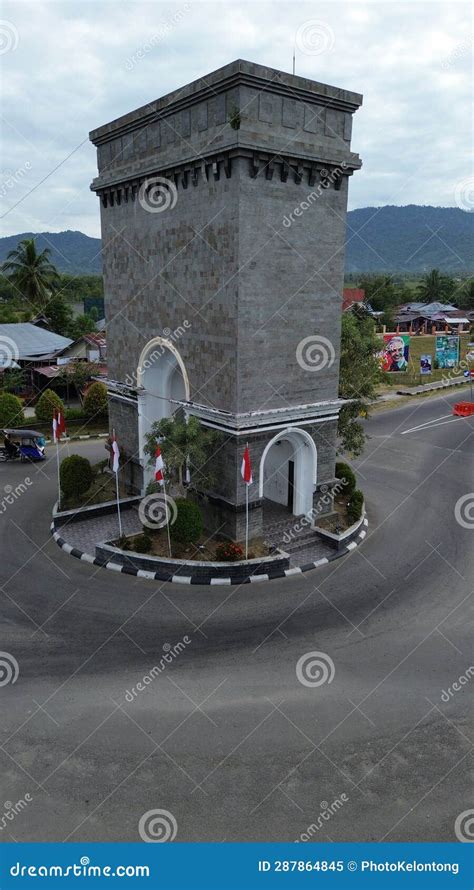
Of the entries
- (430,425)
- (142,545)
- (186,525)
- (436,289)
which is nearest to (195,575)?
(186,525)

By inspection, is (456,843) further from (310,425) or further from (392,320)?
(392,320)

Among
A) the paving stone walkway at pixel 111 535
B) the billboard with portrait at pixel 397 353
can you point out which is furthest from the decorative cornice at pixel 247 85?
the billboard with portrait at pixel 397 353

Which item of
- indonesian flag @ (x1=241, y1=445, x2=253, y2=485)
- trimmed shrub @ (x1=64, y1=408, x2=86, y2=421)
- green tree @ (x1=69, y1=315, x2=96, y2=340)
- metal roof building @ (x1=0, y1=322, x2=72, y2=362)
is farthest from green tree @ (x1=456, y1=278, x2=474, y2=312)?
indonesian flag @ (x1=241, y1=445, x2=253, y2=485)

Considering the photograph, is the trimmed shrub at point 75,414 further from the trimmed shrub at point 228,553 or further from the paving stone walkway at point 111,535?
the trimmed shrub at point 228,553

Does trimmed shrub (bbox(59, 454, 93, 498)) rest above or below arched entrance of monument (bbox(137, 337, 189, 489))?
below

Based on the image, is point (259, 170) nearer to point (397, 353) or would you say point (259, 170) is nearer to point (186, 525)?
point (186, 525)

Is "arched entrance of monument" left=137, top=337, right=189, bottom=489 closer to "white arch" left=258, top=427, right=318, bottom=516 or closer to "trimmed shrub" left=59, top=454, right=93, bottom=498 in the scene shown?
"trimmed shrub" left=59, top=454, right=93, bottom=498

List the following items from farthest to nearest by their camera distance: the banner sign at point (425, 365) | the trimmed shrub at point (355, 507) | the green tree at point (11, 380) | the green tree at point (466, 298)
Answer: the green tree at point (466, 298)
the banner sign at point (425, 365)
the green tree at point (11, 380)
the trimmed shrub at point (355, 507)
